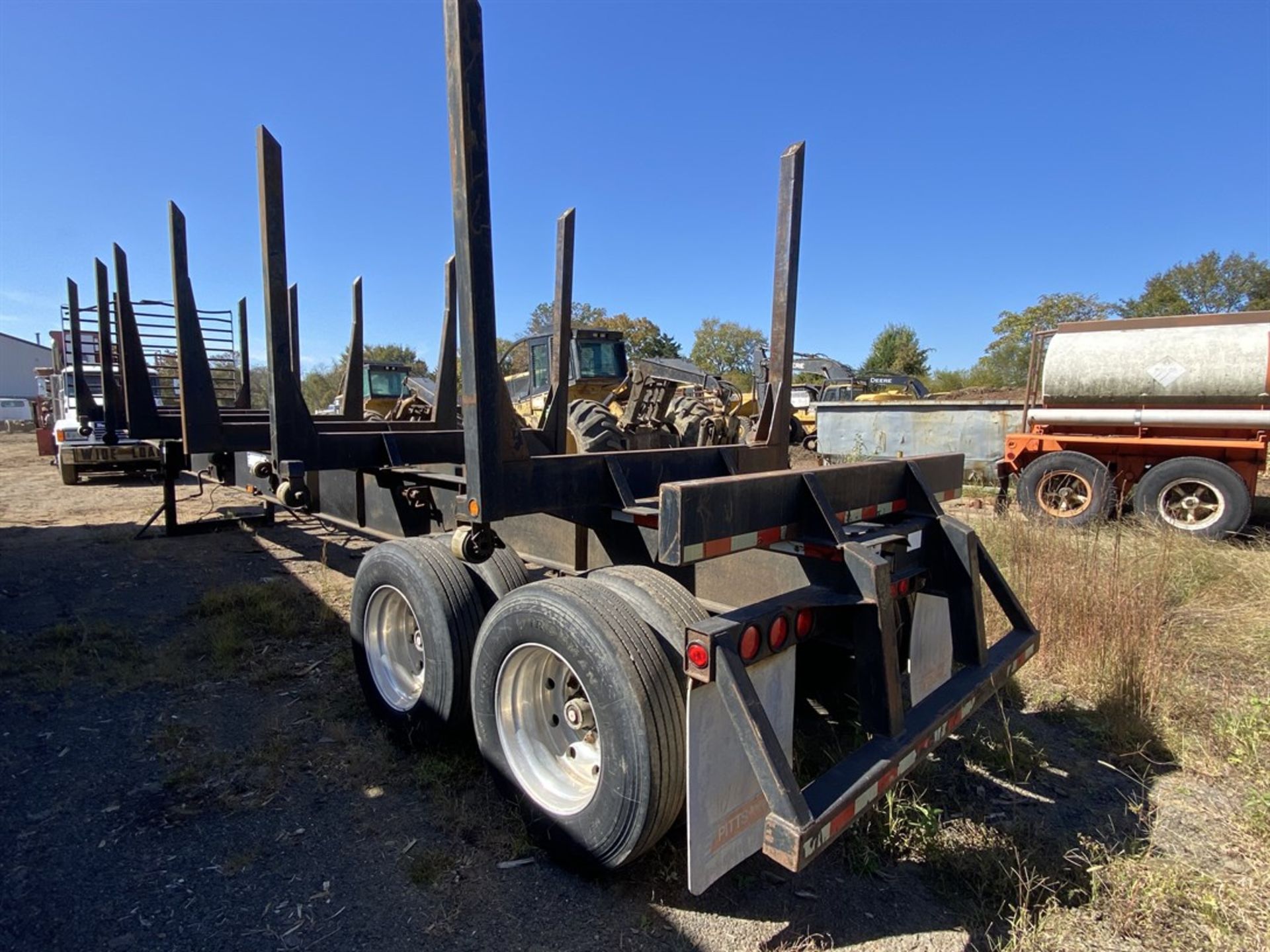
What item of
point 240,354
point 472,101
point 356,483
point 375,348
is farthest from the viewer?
point 375,348

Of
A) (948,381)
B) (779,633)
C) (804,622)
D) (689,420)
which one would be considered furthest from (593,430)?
(948,381)

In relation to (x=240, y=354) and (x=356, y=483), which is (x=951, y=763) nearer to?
(x=356, y=483)

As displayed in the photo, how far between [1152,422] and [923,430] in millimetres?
3239

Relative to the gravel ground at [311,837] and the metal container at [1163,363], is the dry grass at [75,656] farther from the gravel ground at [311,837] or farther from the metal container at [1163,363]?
the metal container at [1163,363]

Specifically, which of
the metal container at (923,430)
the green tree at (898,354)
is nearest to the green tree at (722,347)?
the green tree at (898,354)

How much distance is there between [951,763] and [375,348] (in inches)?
2115

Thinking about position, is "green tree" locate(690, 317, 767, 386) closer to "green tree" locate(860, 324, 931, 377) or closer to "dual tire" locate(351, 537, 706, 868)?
"green tree" locate(860, 324, 931, 377)

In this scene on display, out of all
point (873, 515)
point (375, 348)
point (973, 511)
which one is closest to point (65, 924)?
point (873, 515)

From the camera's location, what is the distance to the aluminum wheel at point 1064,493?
8.20m

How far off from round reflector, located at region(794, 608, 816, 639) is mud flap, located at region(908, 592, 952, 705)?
721 mm

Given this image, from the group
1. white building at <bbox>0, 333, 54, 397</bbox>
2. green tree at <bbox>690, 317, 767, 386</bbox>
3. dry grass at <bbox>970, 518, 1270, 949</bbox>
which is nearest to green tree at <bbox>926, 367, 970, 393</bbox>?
green tree at <bbox>690, 317, 767, 386</bbox>

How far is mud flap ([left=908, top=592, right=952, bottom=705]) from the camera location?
2.92 m

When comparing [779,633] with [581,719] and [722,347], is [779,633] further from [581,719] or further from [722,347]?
[722,347]

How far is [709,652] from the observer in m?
2.01
